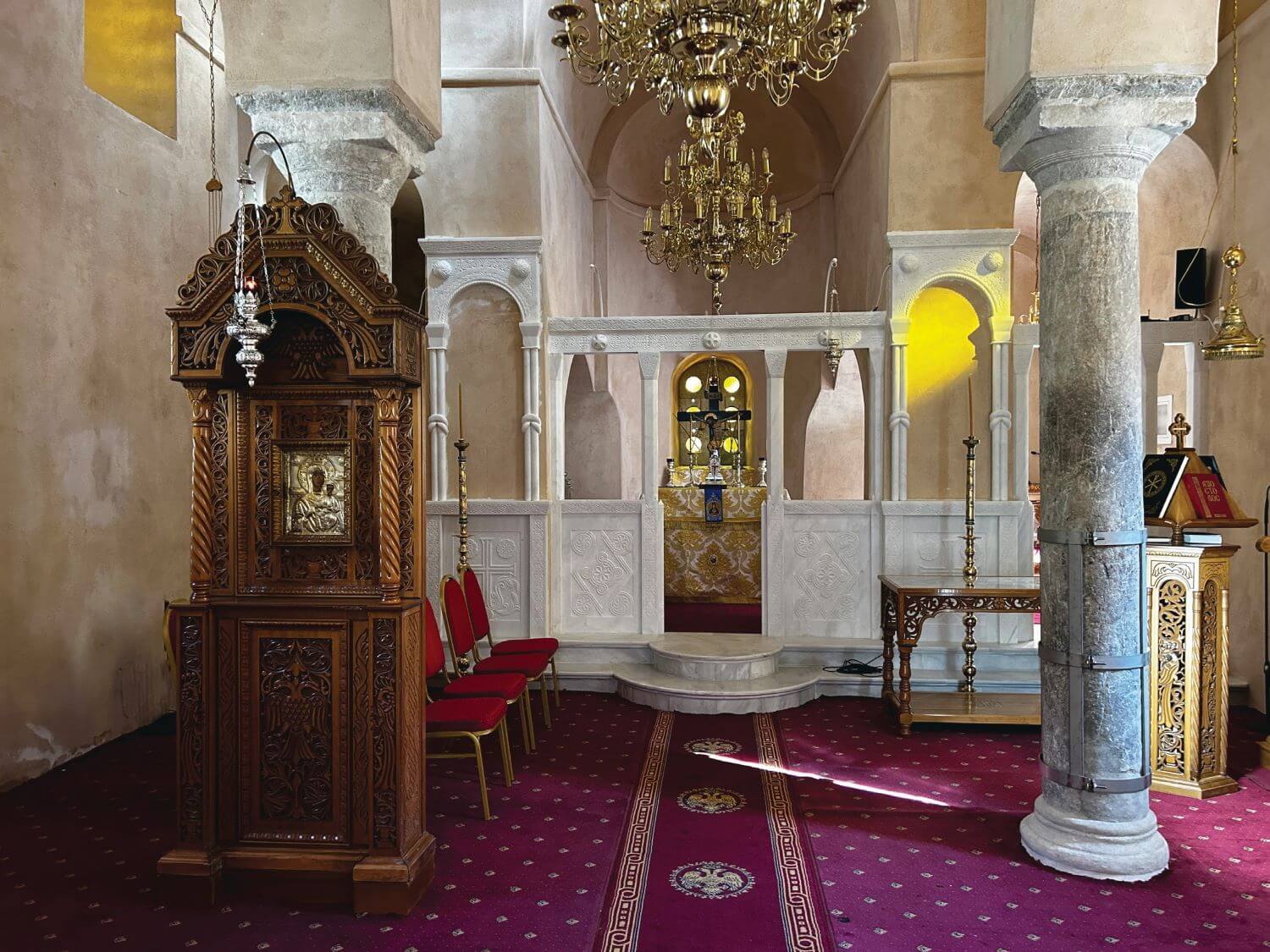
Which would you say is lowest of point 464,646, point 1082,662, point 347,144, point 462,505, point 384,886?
point 384,886

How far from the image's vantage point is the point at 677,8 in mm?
3779

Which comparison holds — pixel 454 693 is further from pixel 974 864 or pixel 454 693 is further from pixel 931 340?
pixel 931 340

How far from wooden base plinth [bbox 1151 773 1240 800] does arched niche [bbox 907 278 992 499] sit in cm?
279

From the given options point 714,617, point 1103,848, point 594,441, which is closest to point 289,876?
point 1103,848

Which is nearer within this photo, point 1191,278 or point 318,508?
point 318,508

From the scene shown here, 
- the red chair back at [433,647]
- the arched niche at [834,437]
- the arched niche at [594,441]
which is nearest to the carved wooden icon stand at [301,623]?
the red chair back at [433,647]

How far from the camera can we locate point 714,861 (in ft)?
13.1

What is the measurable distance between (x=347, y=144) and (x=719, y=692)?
13.8 feet

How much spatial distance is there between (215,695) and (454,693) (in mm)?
1473

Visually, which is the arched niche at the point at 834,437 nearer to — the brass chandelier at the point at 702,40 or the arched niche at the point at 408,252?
the arched niche at the point at 408,252

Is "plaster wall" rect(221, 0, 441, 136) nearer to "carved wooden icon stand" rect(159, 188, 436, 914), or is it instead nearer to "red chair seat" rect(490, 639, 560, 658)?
"carved wooden icon stand" rect(159, 188, 436, 914)

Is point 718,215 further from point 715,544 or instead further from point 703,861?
point 703,861

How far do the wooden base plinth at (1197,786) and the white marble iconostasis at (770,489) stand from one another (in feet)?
6.82

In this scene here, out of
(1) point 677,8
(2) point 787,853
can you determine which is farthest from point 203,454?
(2) point 787,853
